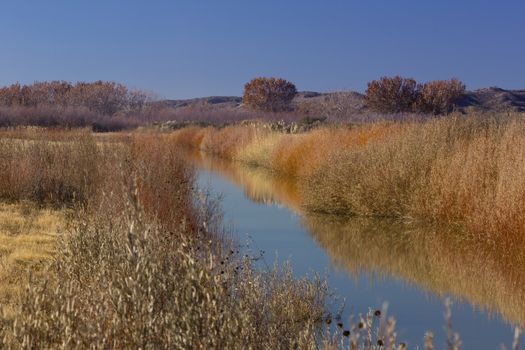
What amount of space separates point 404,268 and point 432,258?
0.62 meters

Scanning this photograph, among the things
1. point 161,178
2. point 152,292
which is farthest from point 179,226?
point 152,292

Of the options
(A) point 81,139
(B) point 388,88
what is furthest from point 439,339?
(B) point 388,88

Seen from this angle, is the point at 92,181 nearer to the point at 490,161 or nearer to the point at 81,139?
the point at 81,139

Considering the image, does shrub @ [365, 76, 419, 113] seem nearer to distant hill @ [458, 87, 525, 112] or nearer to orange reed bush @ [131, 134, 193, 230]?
distant hill @ [458, 87, 525, 112]

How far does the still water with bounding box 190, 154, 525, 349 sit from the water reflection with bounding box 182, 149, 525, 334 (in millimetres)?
12

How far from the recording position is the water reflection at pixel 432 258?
7992 millimetres

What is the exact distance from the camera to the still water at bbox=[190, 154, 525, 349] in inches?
279

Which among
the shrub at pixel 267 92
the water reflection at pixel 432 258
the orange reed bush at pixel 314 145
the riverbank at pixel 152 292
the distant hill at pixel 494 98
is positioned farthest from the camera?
the distant hill at pixel 494 98

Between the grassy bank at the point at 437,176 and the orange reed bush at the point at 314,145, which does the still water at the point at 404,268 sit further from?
the orange reed bush at the point at 314,145

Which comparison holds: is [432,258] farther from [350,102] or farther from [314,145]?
[350,102]

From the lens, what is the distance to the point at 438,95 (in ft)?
197

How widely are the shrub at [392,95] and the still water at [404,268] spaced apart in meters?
45.7

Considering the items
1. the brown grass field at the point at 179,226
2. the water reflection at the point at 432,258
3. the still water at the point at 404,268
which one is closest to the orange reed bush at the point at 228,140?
the brown grass field at the point at 179,226

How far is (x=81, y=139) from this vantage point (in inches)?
612
